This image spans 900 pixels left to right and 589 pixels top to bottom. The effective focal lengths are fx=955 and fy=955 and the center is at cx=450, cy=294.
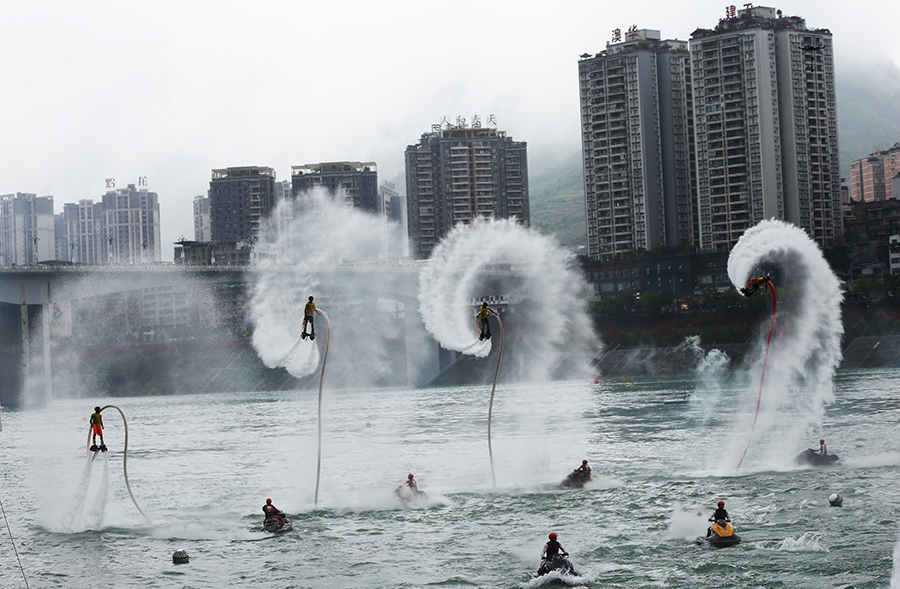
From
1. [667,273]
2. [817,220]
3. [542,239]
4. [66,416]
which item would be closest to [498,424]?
[542,239]

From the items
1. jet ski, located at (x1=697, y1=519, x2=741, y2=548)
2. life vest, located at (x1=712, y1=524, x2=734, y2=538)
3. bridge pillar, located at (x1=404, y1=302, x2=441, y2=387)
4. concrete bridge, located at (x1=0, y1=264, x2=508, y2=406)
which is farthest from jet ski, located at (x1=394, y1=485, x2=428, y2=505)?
bridge pillar, located at (x1=404, y1=302, x2=441, y2=387)

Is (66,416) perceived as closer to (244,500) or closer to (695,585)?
(244,500)

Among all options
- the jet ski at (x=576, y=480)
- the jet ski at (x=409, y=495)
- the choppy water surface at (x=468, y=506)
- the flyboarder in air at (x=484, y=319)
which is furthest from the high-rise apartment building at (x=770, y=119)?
the flyboarder in air at (x=484, y=319)

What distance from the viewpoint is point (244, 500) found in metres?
55.2

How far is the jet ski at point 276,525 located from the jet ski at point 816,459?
30.2 meters

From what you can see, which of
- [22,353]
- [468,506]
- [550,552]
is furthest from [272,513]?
[22,353]

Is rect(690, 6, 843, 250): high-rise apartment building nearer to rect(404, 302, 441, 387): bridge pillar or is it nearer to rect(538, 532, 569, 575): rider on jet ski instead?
rect(404, 302, 441, 387): bridge pillar

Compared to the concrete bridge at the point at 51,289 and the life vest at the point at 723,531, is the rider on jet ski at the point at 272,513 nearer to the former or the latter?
the life vest at the point at 723,531

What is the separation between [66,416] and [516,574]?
114595 millimetres

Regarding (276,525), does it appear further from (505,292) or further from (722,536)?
(505,292)

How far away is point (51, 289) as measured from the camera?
154 metres

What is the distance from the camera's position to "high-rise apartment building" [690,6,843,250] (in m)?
184

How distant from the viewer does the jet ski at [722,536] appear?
38188 mm

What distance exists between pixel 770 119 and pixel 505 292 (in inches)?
3675
